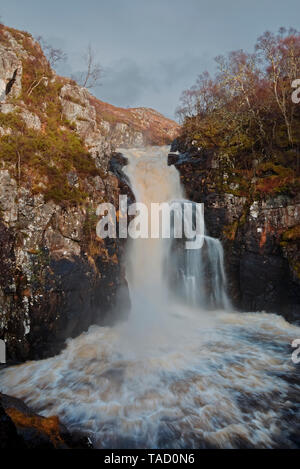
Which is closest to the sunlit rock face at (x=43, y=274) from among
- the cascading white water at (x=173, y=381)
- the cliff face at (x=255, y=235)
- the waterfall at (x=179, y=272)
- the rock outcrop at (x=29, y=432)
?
the cascading white water at (x=173, y=381)

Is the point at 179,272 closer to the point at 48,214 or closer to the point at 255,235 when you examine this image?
the point at 255,235

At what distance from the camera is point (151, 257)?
1391 centimetres

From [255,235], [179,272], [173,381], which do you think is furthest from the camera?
[179,272]

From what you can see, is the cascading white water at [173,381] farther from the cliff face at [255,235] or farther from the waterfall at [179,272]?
the cliff face at [255,235]

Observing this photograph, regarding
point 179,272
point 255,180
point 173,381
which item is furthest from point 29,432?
point 255,180

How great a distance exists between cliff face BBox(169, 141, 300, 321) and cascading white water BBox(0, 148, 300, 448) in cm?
117

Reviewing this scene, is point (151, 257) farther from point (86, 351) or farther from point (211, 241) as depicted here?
point (86, 351)

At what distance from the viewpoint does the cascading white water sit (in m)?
5.02

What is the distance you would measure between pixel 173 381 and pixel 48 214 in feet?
21.7

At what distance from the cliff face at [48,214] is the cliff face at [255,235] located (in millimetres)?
5920

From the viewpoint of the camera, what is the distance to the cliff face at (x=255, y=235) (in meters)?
11.6

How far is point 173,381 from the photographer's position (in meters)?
6.62
